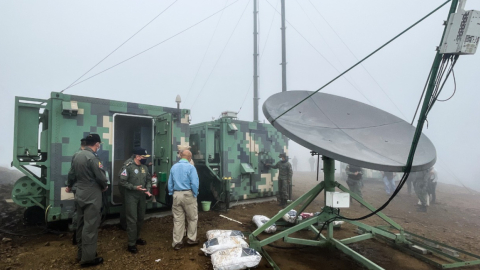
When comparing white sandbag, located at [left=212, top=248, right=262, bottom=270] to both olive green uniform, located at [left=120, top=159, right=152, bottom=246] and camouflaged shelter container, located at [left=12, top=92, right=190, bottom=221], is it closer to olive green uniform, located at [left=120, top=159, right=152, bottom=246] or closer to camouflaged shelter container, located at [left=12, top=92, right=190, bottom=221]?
olive green uniform, located at [left=120, top=159, right=152, bottom=246]

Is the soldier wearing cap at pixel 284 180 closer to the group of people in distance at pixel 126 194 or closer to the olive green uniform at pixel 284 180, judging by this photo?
the olive green uniform at pixel 284 180

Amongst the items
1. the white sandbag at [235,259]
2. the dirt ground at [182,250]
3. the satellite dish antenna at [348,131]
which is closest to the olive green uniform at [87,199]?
the dirt ground at [182,250]

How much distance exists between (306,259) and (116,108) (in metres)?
5.02

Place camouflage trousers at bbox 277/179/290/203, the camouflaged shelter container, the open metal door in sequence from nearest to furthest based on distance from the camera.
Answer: the camouflaged shelter container → the open metal door → camouflage trousers at bbox 277/179/290/203

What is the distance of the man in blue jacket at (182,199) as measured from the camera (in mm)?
4398

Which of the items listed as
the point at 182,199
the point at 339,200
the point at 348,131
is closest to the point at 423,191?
the point at 348,131

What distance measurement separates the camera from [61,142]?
509 centimetres

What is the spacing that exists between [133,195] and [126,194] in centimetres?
12

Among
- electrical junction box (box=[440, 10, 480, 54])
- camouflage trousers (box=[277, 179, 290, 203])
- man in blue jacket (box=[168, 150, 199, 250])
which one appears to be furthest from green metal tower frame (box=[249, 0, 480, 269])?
camouflage trousers (box=[277, 179, 290, 203])

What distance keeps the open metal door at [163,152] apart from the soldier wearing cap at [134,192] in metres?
0.79

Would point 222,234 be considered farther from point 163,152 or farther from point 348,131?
point 348,131

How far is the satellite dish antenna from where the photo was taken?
131 inches

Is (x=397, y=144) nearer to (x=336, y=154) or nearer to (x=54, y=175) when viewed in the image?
(x=336, y=154)

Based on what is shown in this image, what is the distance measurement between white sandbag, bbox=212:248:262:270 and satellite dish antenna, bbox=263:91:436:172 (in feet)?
5.57
